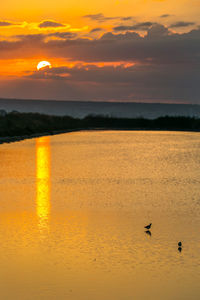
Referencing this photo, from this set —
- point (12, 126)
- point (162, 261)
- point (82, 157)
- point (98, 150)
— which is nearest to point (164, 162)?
point (82, 157)

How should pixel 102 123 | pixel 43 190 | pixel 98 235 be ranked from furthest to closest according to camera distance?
pixel 102 123 < pixel 43 190 < pixel 98 235

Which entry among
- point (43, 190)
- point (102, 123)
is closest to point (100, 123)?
point (102, 123)

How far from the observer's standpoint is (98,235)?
10.8 meters

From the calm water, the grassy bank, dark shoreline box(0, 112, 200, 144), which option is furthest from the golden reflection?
the grassy bank

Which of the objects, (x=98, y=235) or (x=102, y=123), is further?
(x=102, y=123)

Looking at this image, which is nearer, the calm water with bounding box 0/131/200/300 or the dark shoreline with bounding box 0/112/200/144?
the calm water with bounding box 0/131/200/300

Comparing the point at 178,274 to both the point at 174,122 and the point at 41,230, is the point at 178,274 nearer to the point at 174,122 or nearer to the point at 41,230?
the point at 41,230

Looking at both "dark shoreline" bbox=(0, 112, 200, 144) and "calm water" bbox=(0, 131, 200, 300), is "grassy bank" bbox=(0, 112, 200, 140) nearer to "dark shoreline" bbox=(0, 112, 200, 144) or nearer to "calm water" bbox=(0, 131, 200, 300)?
"dark shoreline" bbox=(0, 112, 200, 144)

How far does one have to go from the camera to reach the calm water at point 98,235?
770 cm

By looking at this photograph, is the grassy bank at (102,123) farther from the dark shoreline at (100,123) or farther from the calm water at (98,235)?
the calm water at (98,235)

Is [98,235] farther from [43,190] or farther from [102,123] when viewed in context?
[102,123]

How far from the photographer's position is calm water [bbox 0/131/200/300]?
7699 millimetres

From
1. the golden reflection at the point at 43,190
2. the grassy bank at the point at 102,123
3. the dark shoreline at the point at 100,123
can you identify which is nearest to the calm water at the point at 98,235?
the golden reflection at the point at 43,190

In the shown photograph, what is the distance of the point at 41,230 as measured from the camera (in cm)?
1115
